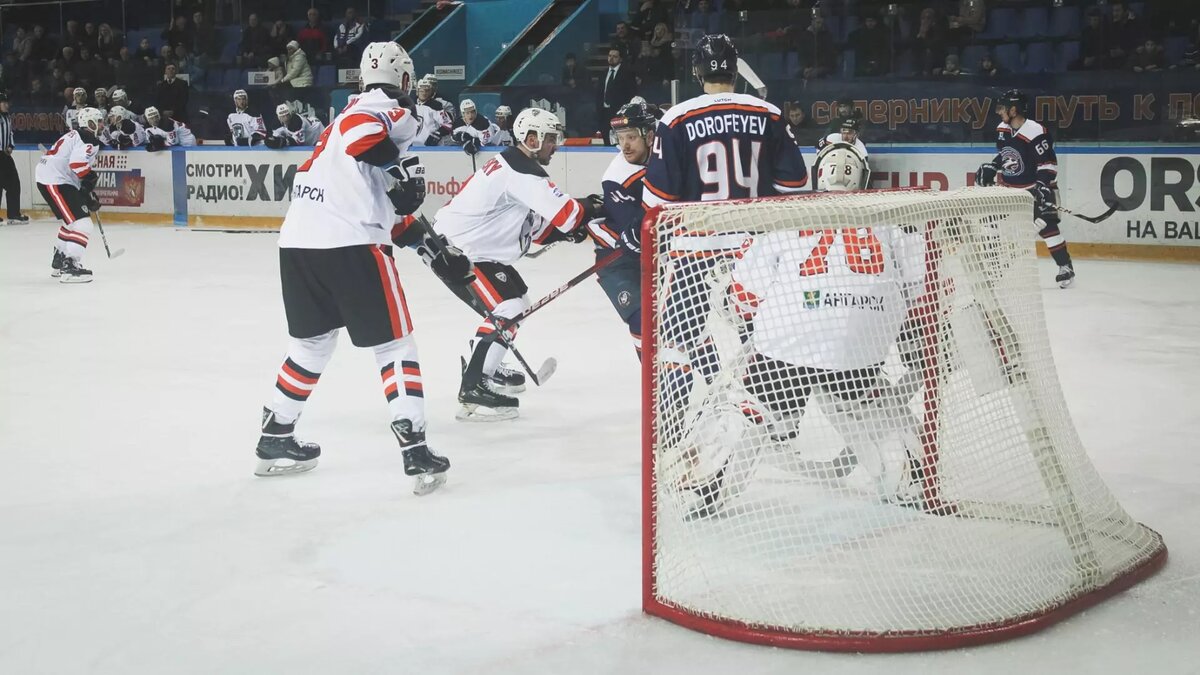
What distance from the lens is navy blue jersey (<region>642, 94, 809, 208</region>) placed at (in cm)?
391

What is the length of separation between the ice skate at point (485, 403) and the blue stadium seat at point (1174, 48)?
778cm

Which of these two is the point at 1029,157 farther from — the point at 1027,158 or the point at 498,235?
the point at 498,235

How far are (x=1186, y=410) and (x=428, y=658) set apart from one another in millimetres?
3376

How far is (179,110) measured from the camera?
16.0 m

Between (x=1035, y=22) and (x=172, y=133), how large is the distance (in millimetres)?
9279

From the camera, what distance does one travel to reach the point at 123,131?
15.1 metres

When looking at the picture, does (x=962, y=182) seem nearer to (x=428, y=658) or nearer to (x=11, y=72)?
(x=428, y=658)

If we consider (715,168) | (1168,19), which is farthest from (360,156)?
(1168,19)

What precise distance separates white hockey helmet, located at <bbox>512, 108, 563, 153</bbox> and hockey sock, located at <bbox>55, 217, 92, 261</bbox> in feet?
18.7

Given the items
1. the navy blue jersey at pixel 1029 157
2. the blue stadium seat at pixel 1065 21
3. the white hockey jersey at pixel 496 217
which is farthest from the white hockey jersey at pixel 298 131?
the white hockey jersey at pixel 496 217

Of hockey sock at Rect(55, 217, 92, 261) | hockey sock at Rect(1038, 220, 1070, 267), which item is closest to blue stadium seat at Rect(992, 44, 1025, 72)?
hockey sock at Rect(1038, 220, 1070, 267)

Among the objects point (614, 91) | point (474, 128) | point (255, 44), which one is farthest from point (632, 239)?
point (255, 44)

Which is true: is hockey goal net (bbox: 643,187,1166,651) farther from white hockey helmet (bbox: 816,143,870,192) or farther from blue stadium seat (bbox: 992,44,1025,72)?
blue stadium seat (bbox: 992,44,1025,72)

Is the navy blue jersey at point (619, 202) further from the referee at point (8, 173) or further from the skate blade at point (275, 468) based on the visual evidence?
the referee at point (8, 173)
